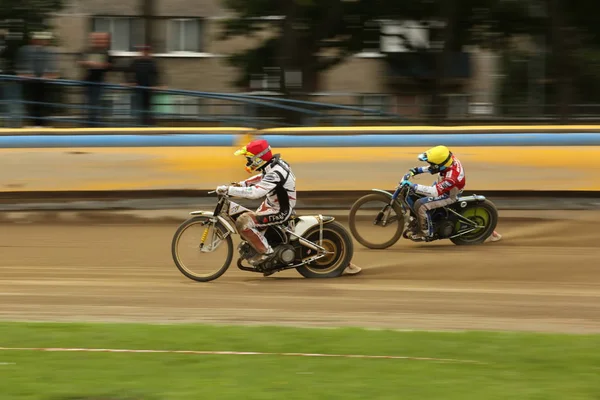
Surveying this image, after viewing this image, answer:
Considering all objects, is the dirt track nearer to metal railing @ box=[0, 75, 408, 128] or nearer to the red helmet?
the red helmet

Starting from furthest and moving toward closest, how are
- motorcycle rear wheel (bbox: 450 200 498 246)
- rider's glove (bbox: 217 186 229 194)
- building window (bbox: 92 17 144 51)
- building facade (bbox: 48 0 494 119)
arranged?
building window (bbox: 92 17 144 51)
building facade (bbox: 48 0 494 119)
motorcycle rear wheel (bbox: 450 200 498 246)
rider's glove (bbox: 217 186 229 194)

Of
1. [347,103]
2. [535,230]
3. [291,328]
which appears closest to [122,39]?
[347,103]

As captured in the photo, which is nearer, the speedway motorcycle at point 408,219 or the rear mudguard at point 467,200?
the speedway motorcycle at point 408,219

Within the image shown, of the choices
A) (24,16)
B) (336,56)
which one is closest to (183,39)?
(24,16)

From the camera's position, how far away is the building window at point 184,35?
38.6 meters

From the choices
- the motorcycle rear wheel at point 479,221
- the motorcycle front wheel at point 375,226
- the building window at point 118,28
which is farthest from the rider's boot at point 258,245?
the building window at point 118,28

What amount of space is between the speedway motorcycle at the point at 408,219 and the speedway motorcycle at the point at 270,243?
1.67m

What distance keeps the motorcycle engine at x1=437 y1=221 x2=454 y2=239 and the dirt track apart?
0.63 feet

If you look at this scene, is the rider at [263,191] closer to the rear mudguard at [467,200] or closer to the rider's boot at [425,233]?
the rider's boot at [425,233]

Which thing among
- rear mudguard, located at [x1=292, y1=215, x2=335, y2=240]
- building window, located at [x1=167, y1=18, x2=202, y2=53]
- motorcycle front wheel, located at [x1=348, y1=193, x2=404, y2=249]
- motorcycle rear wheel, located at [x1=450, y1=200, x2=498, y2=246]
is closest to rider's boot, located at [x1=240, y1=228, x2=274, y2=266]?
rear mudguard, located at [x1=292, y1=215, x2=335, y2=240]

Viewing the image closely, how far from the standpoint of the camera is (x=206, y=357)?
24.6 ft

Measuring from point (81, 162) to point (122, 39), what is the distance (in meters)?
23.7

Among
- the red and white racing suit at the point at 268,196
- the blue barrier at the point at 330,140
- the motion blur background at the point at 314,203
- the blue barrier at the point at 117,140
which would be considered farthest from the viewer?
the blue barrier at the point at 330,140

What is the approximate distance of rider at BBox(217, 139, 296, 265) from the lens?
11.2 m
